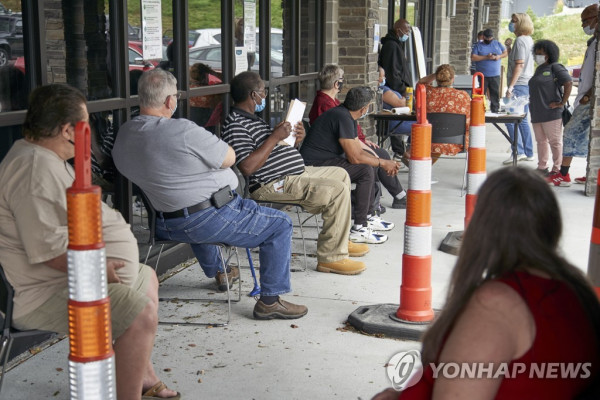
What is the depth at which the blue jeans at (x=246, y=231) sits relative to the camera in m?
4.46

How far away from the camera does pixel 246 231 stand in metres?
4.55

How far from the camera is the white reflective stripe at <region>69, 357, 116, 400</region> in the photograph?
188 cm

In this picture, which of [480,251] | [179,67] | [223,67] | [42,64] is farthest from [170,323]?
[480,251]

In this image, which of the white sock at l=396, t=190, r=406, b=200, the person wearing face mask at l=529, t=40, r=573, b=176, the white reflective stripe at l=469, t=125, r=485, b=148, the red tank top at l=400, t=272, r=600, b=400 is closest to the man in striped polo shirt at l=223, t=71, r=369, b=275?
the white reflective stripe at l=469, t=125, r=485, b=148

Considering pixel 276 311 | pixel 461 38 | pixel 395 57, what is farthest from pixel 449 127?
pixel 461 38

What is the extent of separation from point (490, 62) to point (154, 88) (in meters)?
11.8

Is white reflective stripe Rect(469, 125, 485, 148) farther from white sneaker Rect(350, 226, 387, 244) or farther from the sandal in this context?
the sandal

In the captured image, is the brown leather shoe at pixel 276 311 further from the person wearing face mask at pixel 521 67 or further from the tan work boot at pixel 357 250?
the person wearing face mask at pixel 521 67

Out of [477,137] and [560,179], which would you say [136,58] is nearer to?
[477,137]

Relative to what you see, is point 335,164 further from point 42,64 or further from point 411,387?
point 411,387

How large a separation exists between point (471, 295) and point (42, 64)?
290cm

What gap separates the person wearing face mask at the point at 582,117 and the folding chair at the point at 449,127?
4.00ft

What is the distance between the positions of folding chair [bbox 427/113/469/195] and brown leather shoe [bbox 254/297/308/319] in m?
4.10

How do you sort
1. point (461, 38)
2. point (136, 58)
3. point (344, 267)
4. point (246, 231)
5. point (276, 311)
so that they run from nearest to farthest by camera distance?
1. point (246, 231)
2. point (276, 311)
3. point (136, 58)
4. point (344, 267)
5. point (461, 38)
